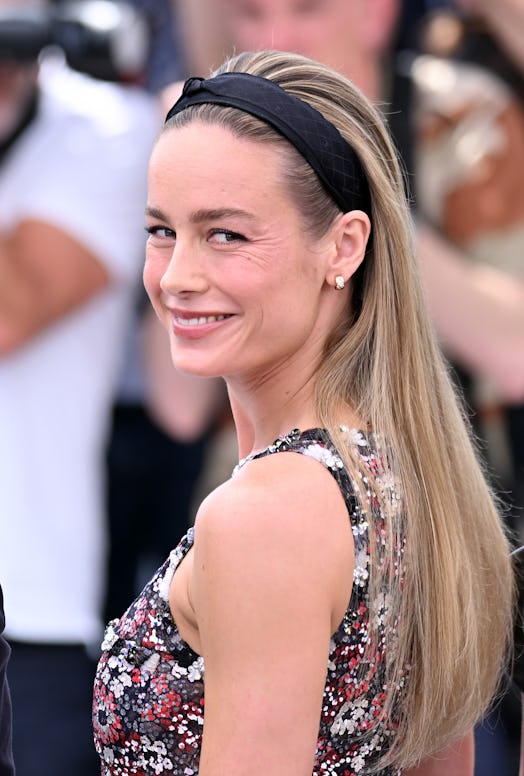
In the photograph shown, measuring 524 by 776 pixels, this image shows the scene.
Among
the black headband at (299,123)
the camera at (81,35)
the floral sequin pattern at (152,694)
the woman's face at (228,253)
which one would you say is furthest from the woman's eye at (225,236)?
the camera at (81,35)

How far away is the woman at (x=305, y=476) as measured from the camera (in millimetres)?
1484

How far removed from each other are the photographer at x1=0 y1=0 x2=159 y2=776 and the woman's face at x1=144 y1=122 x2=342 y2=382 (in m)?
1.59

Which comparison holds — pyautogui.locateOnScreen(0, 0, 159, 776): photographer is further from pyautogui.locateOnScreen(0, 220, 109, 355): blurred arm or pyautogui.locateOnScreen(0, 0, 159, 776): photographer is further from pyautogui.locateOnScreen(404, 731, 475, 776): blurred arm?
pyautogui.locateOnScreen(404, 731, 475, 776): blurred arm

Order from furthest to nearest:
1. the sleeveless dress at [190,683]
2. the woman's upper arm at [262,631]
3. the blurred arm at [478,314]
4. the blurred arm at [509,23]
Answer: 1. the blurred arm at [509,23]
2. the blurred arm at [478,314]
3. the sleeveless dress at [190,683]
4. the woman's upper arm at [262,631]

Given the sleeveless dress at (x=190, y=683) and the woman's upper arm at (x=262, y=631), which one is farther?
the sleeveless dress at (x=190, y=683)

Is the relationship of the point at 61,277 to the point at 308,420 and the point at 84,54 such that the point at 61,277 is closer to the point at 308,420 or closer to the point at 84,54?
the point at 84,54

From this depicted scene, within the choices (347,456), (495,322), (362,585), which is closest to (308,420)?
(347,456)

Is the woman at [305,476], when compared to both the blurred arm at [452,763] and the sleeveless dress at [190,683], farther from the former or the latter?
the blurred arm at [452,763]

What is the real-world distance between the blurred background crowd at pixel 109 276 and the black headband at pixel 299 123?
1487mm

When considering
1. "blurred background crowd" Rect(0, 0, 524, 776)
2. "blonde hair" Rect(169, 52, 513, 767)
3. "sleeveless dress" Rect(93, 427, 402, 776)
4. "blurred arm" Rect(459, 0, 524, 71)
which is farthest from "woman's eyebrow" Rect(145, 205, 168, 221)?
"blurred arm" Rect(459, 0, 524, 71)

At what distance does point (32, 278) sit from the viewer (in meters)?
3.26

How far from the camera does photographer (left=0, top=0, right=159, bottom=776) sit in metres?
3.26

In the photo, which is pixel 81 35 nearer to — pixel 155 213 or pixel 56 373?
pixel 56 373

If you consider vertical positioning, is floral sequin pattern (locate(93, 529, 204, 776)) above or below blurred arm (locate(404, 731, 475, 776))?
above
